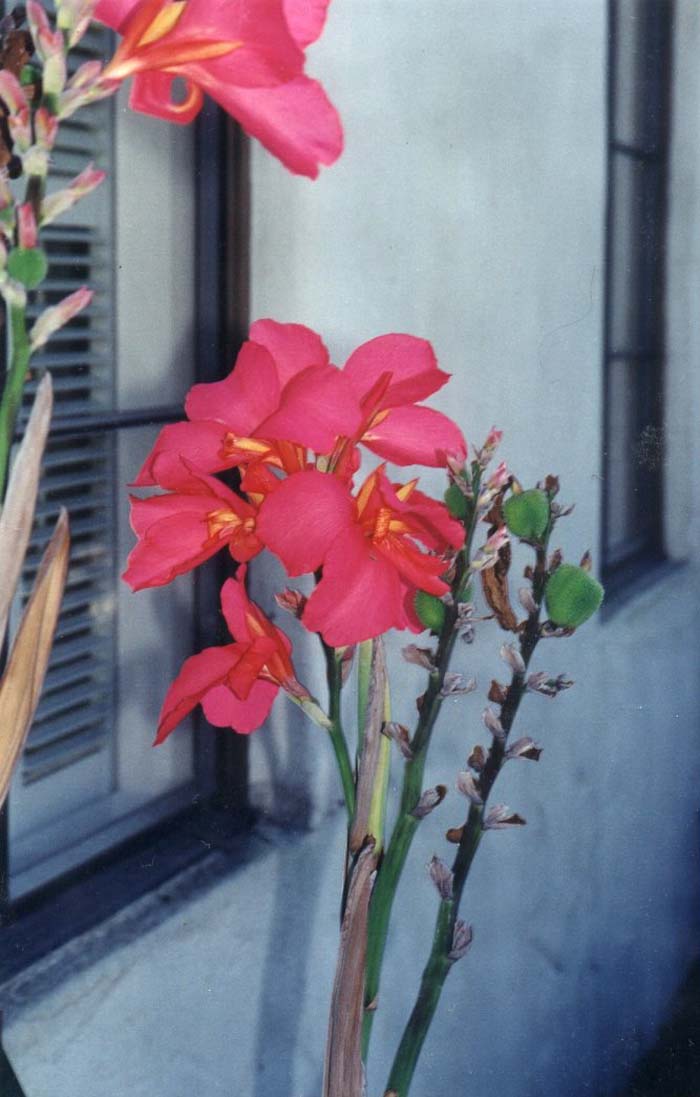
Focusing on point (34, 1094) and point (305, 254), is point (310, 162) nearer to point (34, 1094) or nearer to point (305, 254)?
point (305, 254)

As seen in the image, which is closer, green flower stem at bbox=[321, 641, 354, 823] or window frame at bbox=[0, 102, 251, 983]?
green flower stem at bbox=[321, 641, 354, 823]

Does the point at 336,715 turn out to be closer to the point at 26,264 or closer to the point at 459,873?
the point at 459,873

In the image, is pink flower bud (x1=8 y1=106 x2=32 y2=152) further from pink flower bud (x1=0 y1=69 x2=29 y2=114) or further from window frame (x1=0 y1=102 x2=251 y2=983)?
window frame (x1=0 y1=102 x2=251 y2=983)

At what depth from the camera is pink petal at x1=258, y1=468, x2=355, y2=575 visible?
602mm

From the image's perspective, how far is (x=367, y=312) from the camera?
1.00 meters

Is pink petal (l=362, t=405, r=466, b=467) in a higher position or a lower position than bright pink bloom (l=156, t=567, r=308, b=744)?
higher

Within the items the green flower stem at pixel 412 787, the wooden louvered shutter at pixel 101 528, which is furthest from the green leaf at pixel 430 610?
the wooden louvered shutter at pixel 101 528

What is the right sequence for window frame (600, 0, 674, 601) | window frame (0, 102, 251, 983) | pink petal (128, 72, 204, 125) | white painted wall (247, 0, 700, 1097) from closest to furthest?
pink petal (128, 72, 204, 125) → window frame (0, 102, 251, 983) → white painted wall (247, 0, 700, 1097) → window frame (600, 0, 674, 601)

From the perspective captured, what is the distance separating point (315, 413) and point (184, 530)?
9 centimetres

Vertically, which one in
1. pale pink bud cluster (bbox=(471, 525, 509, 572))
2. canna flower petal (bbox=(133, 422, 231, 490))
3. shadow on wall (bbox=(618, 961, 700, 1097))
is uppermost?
canna flower petal (bbox=(133, 422, 231, 490))

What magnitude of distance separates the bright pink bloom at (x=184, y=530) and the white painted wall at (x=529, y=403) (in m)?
0.36

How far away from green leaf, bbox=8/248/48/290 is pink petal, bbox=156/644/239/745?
0.23 metres

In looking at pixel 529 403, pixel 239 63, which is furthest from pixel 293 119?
pixel 529 403

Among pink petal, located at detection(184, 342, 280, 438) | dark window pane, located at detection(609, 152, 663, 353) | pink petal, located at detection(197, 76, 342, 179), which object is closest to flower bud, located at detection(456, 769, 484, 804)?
pink petal, located at detection(184, 342, 280, 438)
